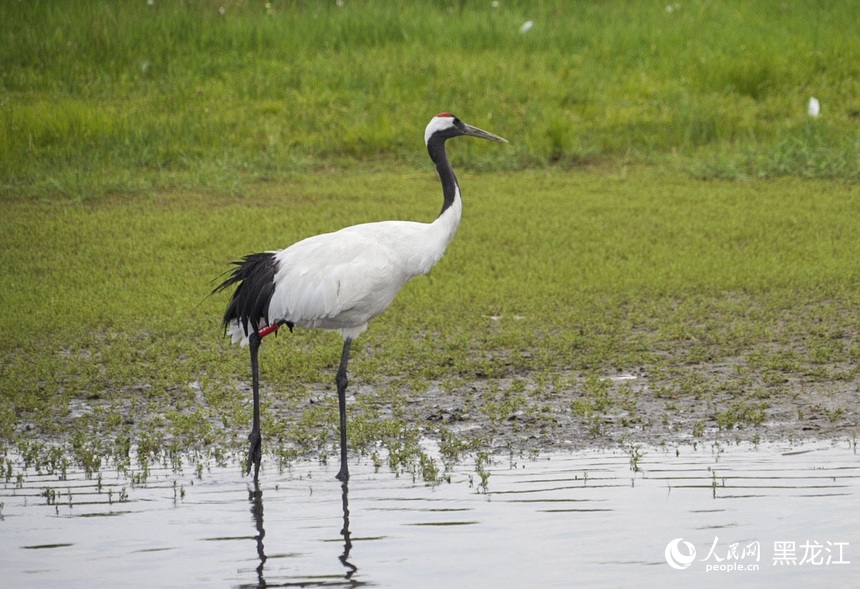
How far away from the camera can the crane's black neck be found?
269 inches

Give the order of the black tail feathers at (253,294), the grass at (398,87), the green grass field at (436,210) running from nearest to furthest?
the black tail feathers at (253,294) < the green grass field at (436,210) < the grass at (398,87)

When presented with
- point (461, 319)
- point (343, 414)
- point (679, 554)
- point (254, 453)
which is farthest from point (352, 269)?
point (679, 554)

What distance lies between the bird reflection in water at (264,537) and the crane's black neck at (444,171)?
1678 mm

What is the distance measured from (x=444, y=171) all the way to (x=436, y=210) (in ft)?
13.8

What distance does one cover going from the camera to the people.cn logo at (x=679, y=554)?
500 centimetres

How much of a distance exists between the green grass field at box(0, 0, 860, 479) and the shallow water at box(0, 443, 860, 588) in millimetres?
389

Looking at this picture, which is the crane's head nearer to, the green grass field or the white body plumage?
the white body plumage

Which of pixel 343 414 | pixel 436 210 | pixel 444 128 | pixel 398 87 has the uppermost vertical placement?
pixel 398 87

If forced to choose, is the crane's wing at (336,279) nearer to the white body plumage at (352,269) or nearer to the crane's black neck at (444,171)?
the white body plumage at (352,269)

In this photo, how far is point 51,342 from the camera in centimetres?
823

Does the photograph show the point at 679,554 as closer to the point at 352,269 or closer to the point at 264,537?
the point at 264,537

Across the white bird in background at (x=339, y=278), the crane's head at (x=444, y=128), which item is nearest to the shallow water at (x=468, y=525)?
the white bird in background at (x=339, y=278)

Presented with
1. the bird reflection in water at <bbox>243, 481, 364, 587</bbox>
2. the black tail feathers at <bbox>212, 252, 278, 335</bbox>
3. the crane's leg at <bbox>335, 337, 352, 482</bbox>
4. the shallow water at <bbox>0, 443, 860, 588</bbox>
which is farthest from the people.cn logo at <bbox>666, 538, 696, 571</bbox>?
the black tail feathers at <bbox>212, 252, 278, 335</bbox>

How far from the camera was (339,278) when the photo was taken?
6.52m
